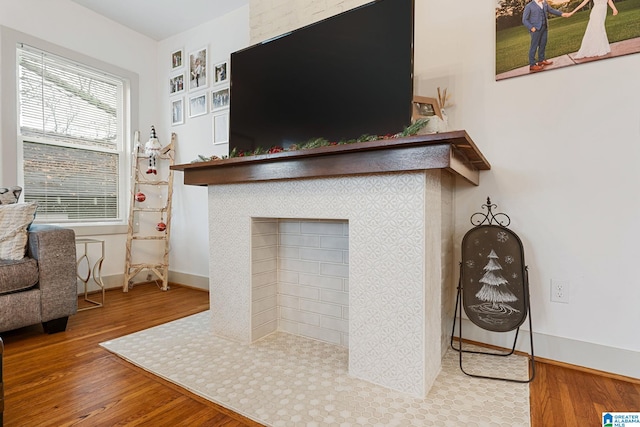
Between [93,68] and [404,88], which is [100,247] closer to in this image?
[93,68]

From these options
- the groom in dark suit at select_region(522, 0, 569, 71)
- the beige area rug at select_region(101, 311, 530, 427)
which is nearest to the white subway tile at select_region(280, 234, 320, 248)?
the beige area rug at select_region(101, 311, 530, 427)

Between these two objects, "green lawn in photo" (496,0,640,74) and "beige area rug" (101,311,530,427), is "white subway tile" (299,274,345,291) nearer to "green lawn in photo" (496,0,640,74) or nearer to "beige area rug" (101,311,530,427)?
"beige area rug" (101,311,530,427)

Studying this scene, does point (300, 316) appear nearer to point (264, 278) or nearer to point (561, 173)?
point (264, 278)

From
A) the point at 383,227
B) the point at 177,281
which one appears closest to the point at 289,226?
the point at 383,227

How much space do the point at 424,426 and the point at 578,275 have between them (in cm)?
116

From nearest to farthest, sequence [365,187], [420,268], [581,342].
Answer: [420,268]
[365,187]
[581,342]

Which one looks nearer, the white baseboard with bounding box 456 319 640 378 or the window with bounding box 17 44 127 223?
the white baseboard with bounding box 456 319 640 378

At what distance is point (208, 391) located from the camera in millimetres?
1470

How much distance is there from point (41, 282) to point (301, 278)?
65.4 inches

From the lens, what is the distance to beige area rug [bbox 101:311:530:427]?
1.29 m

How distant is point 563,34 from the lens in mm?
1720

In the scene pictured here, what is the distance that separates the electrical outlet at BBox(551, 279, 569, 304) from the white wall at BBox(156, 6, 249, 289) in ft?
9.11

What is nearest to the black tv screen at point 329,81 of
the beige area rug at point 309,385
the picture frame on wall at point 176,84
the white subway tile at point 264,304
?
the white subway tile at point 264,304

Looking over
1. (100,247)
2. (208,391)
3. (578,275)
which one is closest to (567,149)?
(578,275)
